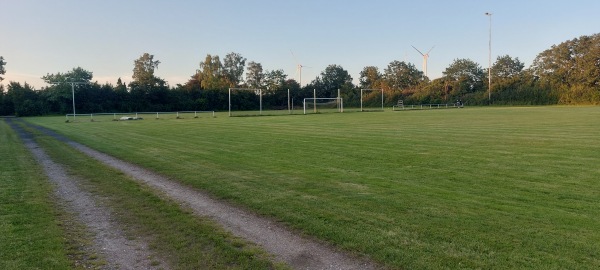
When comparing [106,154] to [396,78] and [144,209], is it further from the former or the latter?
[396,78]

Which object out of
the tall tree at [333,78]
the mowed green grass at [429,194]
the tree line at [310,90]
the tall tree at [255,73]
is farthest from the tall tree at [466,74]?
the mowed green grass at [429,194]

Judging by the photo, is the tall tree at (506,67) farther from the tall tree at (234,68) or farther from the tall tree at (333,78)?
the tall tree at (234,68)

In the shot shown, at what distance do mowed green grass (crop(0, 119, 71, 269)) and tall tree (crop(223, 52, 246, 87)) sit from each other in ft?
379

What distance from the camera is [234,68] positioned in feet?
417

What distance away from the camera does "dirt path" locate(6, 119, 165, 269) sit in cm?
512

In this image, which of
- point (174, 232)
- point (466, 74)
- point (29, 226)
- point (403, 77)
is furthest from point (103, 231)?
point (403, 77)

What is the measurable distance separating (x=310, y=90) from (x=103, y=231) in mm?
105066

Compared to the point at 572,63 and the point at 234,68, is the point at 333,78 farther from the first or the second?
the point at 572,63

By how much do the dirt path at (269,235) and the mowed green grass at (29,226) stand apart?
217 cm

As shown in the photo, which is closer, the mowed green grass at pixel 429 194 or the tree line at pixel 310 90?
the mowed green grass at pixel 429 194

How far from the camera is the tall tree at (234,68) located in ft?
411

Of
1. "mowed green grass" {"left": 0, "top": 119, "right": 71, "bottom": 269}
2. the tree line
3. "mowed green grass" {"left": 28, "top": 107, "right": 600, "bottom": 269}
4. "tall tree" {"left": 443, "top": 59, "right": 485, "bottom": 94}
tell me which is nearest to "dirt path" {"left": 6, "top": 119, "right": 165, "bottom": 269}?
"mowed green grass" {"left": 0, "top": 119, "right": 71, "bottom": 269}

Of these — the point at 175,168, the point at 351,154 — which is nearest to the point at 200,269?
the point at 175,168

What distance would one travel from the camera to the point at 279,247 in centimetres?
554
